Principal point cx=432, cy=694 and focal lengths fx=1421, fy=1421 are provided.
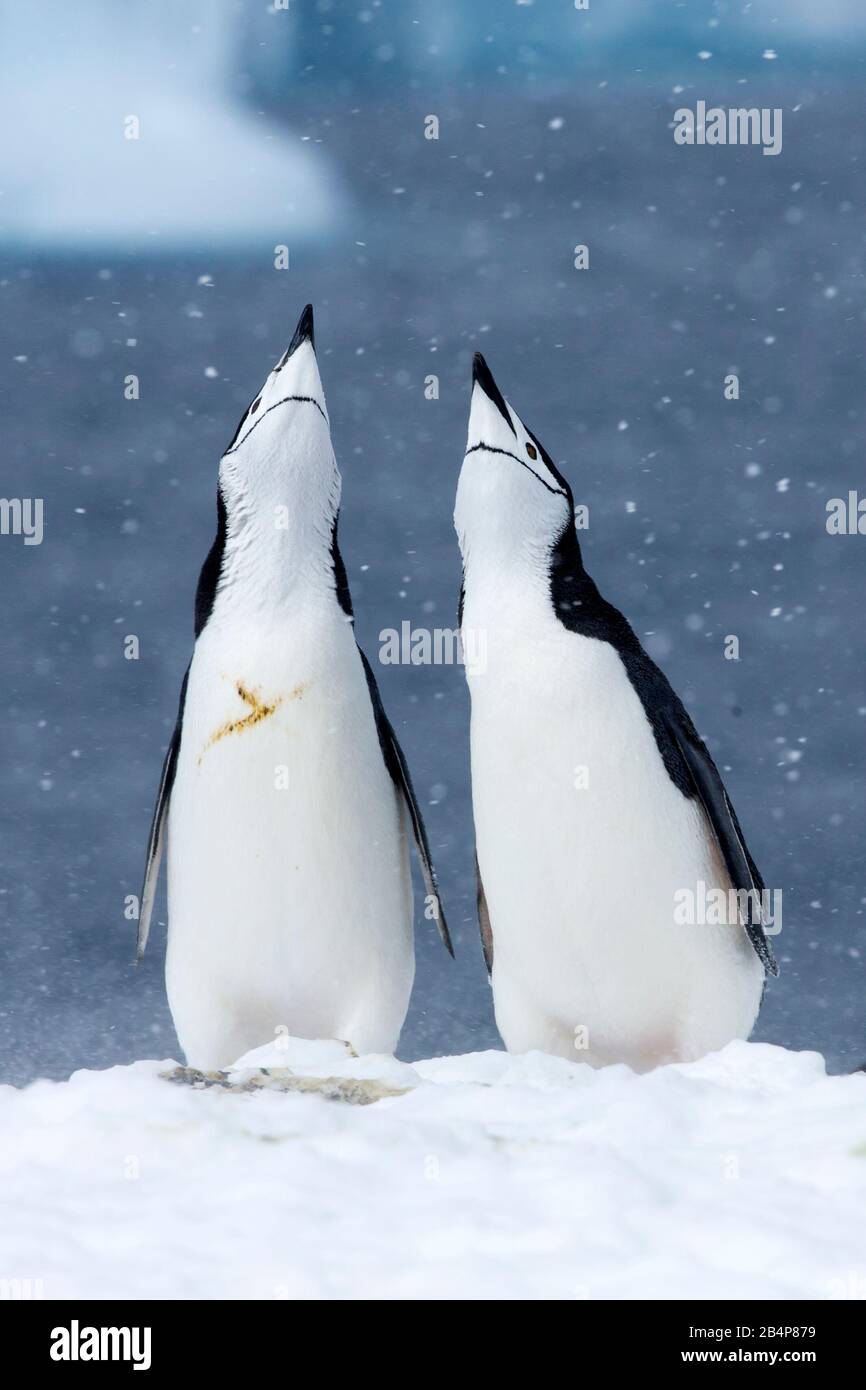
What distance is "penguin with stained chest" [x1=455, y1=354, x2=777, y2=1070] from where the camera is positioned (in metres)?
2.68

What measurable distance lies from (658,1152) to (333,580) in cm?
147

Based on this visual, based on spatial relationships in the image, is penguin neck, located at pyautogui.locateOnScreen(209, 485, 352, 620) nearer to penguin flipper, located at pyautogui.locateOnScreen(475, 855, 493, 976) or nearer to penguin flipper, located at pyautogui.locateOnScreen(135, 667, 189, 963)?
penguin flipper, located at pyautogui.locateOnScreen(135, 667, 189, 963)

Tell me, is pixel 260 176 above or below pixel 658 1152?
above

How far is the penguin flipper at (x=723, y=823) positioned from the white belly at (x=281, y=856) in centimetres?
63

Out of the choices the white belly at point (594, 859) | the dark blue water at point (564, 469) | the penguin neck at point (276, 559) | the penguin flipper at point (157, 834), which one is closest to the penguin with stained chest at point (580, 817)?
the white belly at point (594, 859)

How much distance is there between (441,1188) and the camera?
5.72 ft

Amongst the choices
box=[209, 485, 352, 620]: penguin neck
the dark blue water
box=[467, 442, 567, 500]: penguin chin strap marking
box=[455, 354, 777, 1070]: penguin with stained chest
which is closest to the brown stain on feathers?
box=[209, 485, 352, 620]: penguin neck

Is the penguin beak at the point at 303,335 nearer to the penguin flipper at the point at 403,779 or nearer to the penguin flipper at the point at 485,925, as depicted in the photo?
the penguin flipper at the point at 403,779

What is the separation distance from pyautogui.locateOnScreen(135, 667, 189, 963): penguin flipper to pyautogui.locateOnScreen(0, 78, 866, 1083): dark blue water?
3041mm

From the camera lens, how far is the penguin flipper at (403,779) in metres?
3.00

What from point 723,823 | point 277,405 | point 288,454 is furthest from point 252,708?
point 723,823
